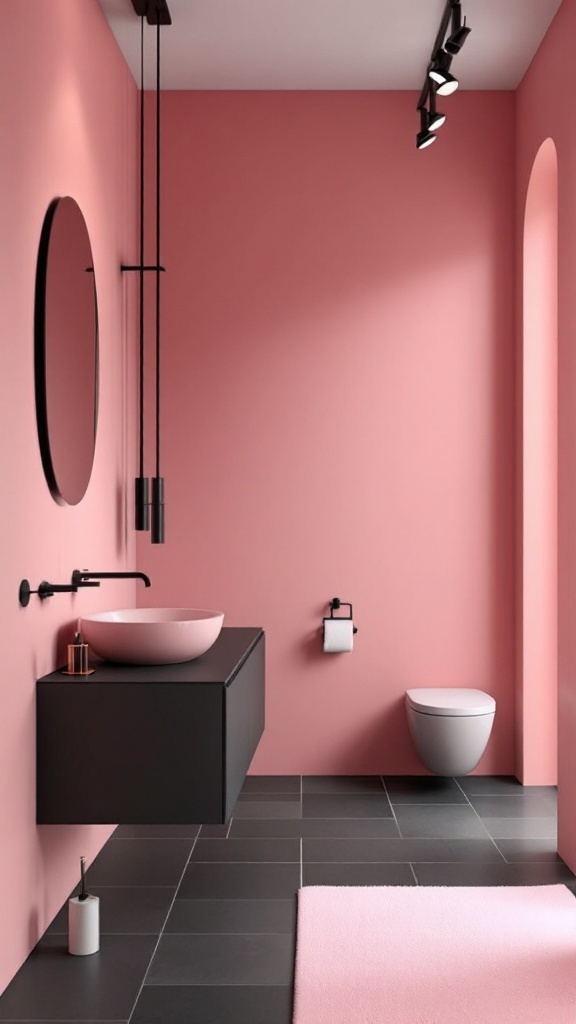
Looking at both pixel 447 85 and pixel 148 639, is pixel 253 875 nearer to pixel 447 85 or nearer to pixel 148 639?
pixel 148 639

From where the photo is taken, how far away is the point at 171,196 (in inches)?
171

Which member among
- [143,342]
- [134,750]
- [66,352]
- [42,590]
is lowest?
[134,750]

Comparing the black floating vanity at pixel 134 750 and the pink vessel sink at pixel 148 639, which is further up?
the pink vessel sink at pixel 148 639

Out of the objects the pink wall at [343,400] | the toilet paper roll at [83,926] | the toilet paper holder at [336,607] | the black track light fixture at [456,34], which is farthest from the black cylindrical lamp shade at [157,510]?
the black track light fixture at [456,34]

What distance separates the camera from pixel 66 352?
9.61ft

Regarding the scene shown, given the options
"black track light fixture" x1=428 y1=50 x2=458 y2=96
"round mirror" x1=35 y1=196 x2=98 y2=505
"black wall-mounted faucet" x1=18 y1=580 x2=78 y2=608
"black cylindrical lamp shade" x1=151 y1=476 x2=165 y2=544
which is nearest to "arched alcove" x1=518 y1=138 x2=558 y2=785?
"black track light fixture" x1=428 y1=50 x2=458 y2=96

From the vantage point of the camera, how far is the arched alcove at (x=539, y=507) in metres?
4.21

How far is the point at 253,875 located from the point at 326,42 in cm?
303

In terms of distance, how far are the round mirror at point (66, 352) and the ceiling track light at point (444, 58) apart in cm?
128

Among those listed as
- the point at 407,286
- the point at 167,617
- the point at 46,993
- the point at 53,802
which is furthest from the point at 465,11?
the point at 46,993

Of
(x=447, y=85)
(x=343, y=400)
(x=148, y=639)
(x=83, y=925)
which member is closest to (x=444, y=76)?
(x=447, y=85)

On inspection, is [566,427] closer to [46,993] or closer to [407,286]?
[407,286]

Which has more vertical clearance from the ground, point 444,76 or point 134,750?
point 444,76

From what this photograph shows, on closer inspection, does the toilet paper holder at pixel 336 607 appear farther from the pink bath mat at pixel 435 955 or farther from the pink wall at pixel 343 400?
the pink bath mat at pixel 435 955
